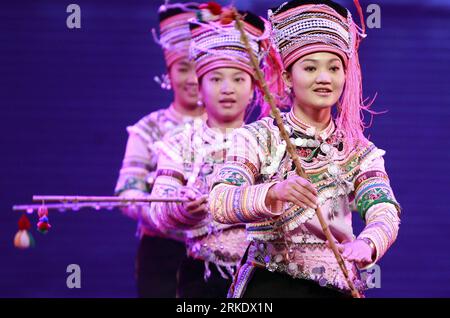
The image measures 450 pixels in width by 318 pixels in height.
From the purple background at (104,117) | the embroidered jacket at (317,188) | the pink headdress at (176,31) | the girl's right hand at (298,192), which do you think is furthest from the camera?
the purple background at (104,117)

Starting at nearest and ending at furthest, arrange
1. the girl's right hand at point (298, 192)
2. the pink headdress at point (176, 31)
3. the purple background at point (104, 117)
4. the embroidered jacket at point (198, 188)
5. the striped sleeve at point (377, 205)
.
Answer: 1. the girl's right hand at point (298, 192)
2. the striped sleeve at point (377, 205)
3. the embroidered jacket at point (198, 188)
4. the pink headdress at point (176, 31)
5. the purple background at point (104, 117)

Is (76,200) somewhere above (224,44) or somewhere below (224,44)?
below

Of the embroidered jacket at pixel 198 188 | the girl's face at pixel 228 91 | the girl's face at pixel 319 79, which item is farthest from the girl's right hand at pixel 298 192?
the girl's face at pixel 228 91

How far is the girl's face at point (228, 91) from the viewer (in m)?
3.65

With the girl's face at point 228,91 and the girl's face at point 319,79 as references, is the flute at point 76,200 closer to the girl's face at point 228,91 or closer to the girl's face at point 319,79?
the girl's face at point 228,91

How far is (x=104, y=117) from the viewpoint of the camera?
16.5 feet

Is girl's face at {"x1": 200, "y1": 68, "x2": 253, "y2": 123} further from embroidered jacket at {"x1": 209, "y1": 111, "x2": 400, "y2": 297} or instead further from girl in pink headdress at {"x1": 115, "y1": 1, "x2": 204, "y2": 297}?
embroidered jacket at {"x1": 209, "y1": 111, "x2": 400, "y2": 297}

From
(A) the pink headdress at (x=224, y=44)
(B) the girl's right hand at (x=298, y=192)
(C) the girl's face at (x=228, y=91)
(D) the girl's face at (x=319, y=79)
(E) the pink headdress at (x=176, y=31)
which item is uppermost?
(E) the pink headdress at (x=176, y=31)

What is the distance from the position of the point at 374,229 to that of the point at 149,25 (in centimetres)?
247

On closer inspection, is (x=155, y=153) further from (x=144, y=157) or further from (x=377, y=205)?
(x=377, y=205)

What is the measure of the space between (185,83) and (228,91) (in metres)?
0.57

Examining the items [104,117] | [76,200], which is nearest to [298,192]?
[76,200]

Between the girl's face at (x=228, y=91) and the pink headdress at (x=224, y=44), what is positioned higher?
the pink headdress at (x=224, y=44)
